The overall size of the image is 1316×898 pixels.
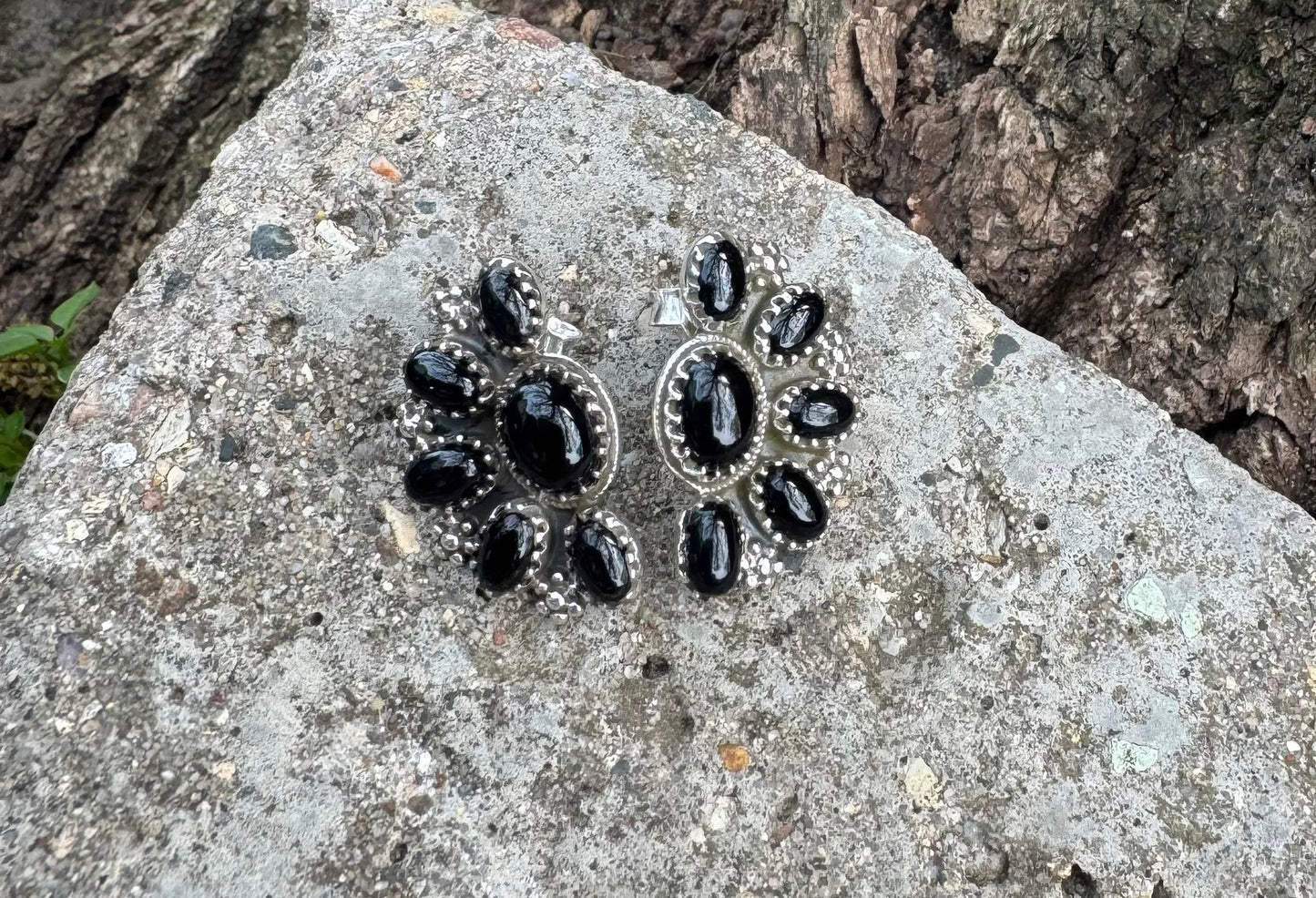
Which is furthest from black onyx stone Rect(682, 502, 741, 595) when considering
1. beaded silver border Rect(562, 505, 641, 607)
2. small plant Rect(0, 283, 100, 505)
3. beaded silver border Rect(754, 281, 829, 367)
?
small plant Rect(0, 283, 100, 505)

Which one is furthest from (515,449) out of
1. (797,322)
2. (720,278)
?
(797,322)

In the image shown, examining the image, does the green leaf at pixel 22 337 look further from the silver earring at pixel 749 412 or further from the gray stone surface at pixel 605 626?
the silver earring at pixel 749 412

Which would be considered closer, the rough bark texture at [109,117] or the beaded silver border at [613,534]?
the beaded silver border at [613,534]

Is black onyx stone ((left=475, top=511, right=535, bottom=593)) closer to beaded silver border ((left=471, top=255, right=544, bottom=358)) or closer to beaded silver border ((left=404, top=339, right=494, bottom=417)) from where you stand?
beaded silver border ((left=404, top=339, right=494, bottom=417))

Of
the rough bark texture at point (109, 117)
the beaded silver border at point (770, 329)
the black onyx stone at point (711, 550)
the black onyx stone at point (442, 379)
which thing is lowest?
the rough bark texture at point (109, 117)

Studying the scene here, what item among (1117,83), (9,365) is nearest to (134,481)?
(9,365)

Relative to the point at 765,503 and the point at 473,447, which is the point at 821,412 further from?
the point at 473,447

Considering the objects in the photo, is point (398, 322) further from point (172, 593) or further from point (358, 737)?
point (358, 737)

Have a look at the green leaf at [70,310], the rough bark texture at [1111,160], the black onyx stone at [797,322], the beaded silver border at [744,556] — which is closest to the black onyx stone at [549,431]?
the beaded silver border at [744,556]
